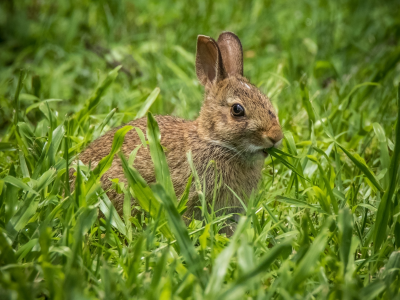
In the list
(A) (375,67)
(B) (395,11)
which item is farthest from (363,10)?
(A) (375,67)

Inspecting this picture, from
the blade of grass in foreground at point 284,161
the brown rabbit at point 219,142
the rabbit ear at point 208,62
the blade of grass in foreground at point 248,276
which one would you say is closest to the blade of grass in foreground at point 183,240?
the blade of grass in foreground at point 248,276

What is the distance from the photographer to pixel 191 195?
3.33 m

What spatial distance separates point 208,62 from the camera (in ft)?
13.2

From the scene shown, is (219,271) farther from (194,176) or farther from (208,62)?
(208,62)

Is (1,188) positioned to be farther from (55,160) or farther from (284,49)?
(284,49)

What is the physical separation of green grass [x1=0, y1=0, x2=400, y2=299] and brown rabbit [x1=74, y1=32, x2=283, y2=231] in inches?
6.0

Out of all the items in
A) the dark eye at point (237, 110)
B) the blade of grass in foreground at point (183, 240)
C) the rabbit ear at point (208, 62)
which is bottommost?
the blade of grass in foreground at point (183, 240)

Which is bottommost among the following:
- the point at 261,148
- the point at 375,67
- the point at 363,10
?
the point at 261,148

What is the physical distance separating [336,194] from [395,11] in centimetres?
466

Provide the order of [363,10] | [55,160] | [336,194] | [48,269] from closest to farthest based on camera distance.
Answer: [48,269] < [336,194] < [55,160] < [363,10]

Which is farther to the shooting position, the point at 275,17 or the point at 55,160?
the point at 275,17

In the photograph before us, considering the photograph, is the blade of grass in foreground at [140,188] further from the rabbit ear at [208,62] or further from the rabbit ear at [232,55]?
the rabbit ear at [232,55]

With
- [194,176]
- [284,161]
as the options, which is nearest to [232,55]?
[284,161]

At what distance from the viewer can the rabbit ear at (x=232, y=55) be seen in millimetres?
4012
